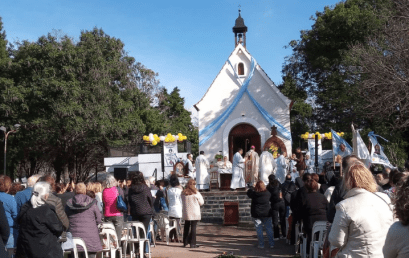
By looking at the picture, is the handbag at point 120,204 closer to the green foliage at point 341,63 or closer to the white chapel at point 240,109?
the white chapel at point 240,109

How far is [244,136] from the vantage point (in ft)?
88.6

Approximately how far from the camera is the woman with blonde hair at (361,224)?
430 centimetres

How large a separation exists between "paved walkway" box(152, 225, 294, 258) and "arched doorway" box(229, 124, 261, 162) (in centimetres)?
1112

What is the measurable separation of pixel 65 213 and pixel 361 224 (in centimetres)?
421

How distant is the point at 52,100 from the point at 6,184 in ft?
78.9

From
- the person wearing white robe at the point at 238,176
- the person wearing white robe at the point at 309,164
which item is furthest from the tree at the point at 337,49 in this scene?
the person wearing white robe at the point at 238,176

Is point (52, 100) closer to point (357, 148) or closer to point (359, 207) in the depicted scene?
point (357, 148)

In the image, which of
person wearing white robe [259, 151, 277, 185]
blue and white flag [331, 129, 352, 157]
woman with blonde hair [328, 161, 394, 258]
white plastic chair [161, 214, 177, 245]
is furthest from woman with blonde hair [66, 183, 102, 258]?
person wearing white robe [259, 151, 277, 185]

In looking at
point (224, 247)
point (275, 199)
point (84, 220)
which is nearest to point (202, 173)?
point (275, 199)

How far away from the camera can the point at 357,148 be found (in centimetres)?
1578

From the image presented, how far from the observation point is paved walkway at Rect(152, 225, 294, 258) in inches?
448

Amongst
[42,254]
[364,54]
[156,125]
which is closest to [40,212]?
[42,254]

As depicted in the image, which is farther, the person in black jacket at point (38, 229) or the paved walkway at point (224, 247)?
the paved walkway at point (224, 247)

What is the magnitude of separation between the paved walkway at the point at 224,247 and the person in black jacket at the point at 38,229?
5672mm
